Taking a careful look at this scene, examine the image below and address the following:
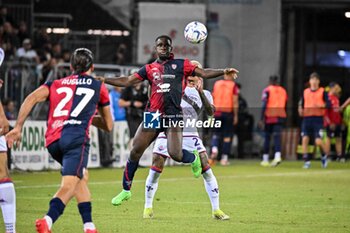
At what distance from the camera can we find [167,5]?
3344 centimetres

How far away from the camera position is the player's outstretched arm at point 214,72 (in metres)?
14.0

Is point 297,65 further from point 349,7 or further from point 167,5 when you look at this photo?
point 167,5

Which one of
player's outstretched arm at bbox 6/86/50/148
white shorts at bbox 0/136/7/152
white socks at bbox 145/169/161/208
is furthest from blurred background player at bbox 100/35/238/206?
player's outstretched arm at bbox 6/86/50/148

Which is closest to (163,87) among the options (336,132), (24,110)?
(24,110)

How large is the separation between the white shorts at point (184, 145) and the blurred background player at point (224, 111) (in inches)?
505

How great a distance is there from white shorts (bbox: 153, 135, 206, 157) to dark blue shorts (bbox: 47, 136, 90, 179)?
414 centimetres

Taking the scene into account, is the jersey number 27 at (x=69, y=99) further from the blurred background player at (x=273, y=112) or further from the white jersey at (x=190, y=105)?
the blurred background player at (x=273, y=112)

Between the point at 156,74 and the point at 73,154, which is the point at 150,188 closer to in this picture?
the point at 156,74

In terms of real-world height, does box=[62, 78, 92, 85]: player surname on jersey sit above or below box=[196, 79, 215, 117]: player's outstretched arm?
above

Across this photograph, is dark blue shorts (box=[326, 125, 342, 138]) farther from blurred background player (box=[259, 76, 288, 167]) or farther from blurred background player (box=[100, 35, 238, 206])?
blurred background player (box=[100, 35, 238, 206])

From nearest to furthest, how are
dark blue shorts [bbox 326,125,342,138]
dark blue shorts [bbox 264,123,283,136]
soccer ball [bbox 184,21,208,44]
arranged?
1. soccer ball [bbox 184,21,208,44]
2. dark blue shorts [bbox 264,123,283,136]
3. dark blue shorts [bbox 326,125,342,138]

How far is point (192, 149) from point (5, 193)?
4.36 metres

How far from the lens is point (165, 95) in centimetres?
1479

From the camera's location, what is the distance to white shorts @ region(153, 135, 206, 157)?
49.2 ft
